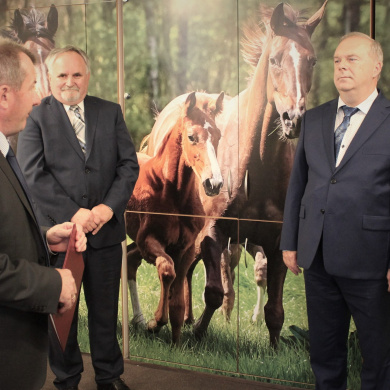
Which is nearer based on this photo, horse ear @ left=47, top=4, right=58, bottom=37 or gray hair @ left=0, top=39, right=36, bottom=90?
gray hair @ left=0, top=39, right=36, bottom=90

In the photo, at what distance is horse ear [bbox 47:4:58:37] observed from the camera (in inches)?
139

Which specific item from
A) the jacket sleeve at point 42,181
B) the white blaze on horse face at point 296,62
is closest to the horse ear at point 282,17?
the white blaze on horse face at point 296,62

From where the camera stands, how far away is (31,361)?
1.59 m

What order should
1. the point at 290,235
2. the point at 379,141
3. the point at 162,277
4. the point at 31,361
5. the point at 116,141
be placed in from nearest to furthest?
1. the point at 31,361
2. the point at 379,141
3. the point at 290,235
4. the point at 116,141
5. the point at 162,277

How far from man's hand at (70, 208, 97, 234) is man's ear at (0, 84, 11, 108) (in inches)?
47.9

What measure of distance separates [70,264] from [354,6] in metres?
2.01

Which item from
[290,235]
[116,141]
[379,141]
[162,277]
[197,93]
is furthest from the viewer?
[162,277]

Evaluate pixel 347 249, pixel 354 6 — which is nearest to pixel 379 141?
pixel 347 249

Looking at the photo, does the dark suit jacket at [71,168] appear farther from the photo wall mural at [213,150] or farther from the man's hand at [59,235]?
the man's hand at [59,235]

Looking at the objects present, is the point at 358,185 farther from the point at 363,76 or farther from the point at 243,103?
the point at 243,103

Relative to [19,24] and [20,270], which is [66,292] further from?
[19,24]

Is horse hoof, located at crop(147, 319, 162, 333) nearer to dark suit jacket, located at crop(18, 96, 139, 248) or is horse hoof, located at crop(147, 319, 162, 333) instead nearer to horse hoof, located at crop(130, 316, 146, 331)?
horse hoof, located at crop(130, 316, 146, 331)

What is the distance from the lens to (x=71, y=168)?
2.85 meters

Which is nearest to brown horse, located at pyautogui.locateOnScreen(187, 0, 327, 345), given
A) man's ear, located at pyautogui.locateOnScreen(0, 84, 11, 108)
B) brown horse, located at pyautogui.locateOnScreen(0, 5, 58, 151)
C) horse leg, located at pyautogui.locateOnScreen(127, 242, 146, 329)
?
horse leg, located at pyautogui.locateOnScreen(127, 242, 146, 329)
